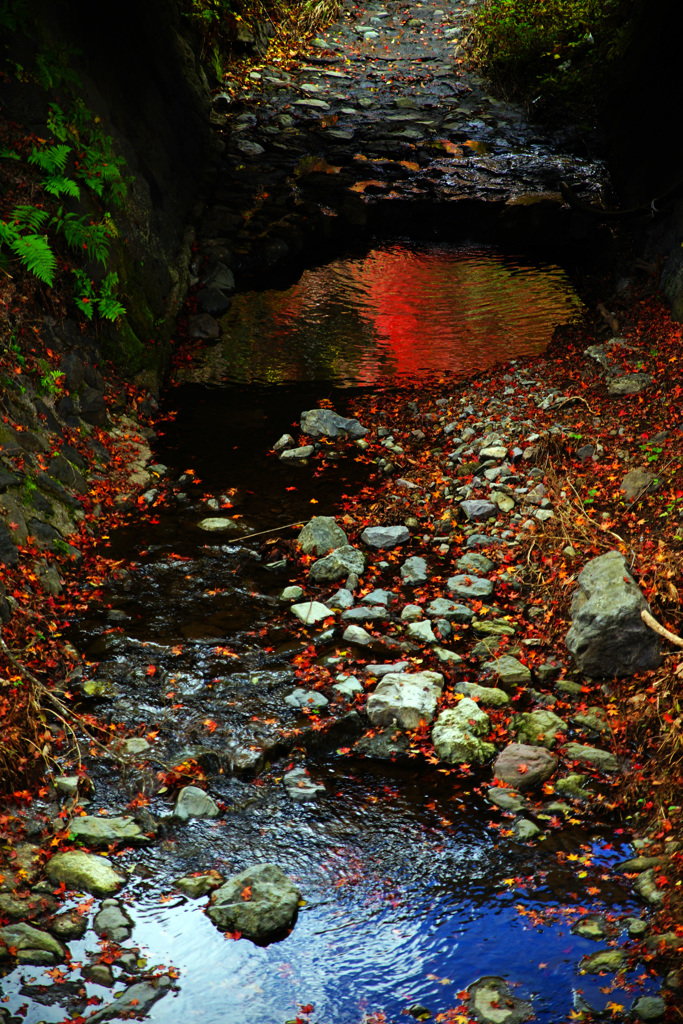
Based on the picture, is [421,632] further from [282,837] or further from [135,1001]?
[135,1001]

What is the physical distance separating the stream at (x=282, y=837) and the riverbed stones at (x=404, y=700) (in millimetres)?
265

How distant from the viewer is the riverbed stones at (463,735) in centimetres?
408

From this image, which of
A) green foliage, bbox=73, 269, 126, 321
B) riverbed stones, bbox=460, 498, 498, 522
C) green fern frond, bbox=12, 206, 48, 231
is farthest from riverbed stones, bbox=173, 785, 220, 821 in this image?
green fern frond, bbox=12, 206, 48, 231

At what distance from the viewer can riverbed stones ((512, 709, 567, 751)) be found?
4.14 meters

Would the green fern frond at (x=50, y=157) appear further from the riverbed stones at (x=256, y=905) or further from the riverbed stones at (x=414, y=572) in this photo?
the riverbed stones at (x=256, y=905)

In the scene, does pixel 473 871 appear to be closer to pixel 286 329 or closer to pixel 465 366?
pixel 465 366

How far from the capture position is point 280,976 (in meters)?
3.06

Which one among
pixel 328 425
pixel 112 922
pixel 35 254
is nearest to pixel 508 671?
pixel 112 922

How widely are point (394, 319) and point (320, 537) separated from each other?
5.09 metres

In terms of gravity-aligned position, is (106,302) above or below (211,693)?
above

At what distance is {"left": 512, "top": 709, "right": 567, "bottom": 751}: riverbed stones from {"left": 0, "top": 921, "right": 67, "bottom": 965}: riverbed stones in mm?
2536

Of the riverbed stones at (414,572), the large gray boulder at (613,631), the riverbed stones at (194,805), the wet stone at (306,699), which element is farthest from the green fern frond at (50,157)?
the large gray boulder at (613,631)

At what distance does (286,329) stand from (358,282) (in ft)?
5.35

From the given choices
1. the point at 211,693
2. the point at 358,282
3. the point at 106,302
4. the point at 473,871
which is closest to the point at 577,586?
the point at 473,871
